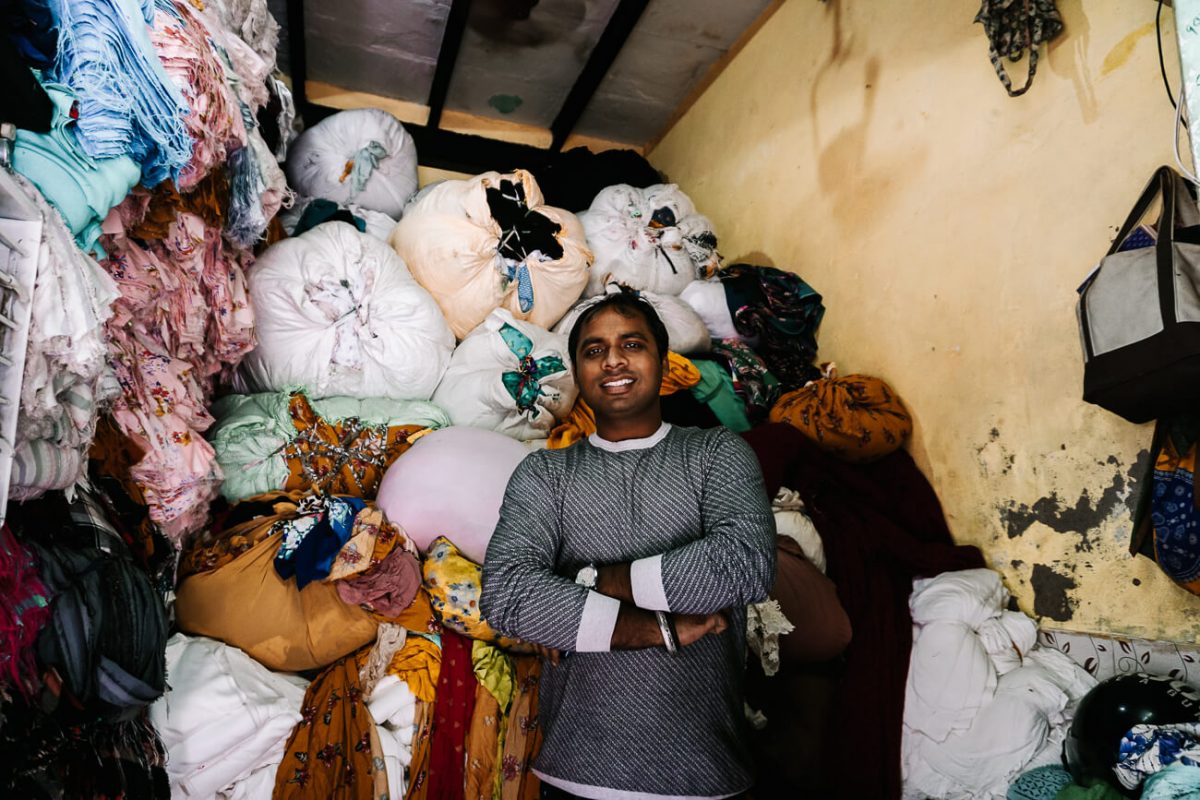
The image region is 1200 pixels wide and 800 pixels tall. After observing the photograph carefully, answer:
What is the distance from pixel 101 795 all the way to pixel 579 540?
0.96 meters

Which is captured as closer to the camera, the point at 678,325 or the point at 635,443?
the point at 635,443

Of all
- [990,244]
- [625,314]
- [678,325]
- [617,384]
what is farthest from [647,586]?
[678,325]

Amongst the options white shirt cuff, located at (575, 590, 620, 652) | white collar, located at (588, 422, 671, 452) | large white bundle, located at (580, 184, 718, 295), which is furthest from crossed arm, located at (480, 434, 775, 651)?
large white bundle, located at (580, 184, 718, 295)

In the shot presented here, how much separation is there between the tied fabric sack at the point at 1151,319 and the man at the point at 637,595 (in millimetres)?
781

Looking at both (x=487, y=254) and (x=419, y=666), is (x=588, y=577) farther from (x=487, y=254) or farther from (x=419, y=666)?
(x=487, y=254)

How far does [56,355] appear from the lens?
1.21 metres

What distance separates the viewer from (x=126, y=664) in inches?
55.7

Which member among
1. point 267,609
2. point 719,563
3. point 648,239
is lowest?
point 267,609

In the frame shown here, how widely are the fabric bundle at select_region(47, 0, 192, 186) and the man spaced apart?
89 centimetres

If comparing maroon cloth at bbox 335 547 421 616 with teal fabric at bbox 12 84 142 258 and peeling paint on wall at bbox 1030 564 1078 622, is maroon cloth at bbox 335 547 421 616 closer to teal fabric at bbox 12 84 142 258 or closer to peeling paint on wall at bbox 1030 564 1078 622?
teal fabric at bbox 12 84 142 258

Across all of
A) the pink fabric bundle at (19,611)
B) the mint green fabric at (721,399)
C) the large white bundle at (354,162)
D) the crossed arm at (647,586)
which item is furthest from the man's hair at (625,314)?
the large white bundle at (354,162)

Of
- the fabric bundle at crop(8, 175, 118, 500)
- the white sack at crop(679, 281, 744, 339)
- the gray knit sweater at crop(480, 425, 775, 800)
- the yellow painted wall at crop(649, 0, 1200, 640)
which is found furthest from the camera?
the white sack at crop(679, 281, 744, 339)

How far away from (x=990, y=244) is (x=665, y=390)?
1080 mm

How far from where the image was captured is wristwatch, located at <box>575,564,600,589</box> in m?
1.35
